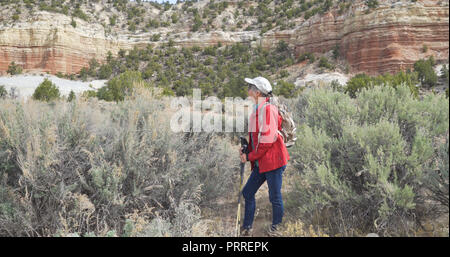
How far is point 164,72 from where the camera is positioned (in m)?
34.1

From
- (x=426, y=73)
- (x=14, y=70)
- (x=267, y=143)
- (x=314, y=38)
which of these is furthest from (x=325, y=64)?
(x=14, y=70)

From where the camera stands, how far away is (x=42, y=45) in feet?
103

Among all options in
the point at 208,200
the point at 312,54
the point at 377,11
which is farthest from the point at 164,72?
the point at 208,200

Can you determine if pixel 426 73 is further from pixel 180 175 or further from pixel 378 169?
pixel 180 175

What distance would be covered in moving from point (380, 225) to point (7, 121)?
4135 millimetres

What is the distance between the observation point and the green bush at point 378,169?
2.65m

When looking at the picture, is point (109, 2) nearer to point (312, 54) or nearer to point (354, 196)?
point (312, 54)

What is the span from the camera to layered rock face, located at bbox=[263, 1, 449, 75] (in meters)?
22.3

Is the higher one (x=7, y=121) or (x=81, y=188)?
(x=7, y=121)

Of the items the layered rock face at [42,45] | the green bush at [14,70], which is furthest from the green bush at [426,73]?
the green bush at [14,70]

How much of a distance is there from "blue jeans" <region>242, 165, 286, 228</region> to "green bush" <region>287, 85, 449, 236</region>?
244 mm

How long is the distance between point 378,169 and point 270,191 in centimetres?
108

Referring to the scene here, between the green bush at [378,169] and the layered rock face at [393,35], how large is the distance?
2238 centimetres
